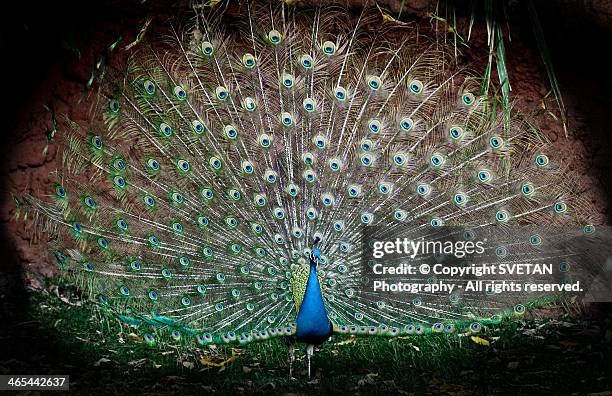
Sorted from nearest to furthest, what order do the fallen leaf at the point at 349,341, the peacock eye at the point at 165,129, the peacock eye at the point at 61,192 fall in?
1. the peacock eye at the point at 165,129
2. the peacock eye at the point at 61,192
3. the fallen leaf at the point at 349,341

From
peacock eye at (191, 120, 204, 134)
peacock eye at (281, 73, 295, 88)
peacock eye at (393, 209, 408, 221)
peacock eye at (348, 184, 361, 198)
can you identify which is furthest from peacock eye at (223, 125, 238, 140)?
peacock eye at (393, 209, 408, 221)

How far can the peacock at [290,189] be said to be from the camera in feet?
16.2

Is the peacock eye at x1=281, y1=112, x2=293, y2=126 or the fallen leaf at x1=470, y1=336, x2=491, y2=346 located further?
the fallen leaf at x1=470, y1=336, x2=491, y2=346

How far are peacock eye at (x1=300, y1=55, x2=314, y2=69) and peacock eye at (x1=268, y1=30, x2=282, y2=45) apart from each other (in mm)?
187

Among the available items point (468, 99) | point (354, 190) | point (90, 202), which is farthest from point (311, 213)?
point (90, 202)

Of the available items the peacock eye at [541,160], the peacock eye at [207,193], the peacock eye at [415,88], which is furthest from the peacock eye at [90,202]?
the peacock eye at [541,160]

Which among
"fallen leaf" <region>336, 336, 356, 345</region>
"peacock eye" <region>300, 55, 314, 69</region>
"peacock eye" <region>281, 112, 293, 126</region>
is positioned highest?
A: "peacock eye" <region>300, 55, 314, 69</region>

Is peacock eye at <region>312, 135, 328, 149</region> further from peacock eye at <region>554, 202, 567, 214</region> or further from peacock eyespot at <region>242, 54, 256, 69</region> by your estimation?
peacock eye at <region>554, 202, 567, 214</region>

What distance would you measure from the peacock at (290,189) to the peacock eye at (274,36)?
0.4 inches

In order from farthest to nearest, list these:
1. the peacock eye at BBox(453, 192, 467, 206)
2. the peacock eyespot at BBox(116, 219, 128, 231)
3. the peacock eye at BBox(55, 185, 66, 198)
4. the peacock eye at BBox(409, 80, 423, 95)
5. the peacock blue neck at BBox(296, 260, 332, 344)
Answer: the peacock eye at BBox(55, 185, 66, 198) < the peacock eyespot at BBox(116, 219, 128, 231) < the peacock eye at BBox(453, 192, 467, 206) < the peacock eye at BBox(409, 80, 423, 95) < the peacock blue neck at BBox(296, 260, 332, 344)

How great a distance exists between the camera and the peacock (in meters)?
4.93

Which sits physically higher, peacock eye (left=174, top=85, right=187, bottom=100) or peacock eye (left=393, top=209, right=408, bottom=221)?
peacock eye (left=174, top=85, right=187, bottom=100)

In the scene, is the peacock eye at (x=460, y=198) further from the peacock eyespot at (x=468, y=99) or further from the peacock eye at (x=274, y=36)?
the peacock eye at (x=274, y=36)

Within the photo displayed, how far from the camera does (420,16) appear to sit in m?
5.93
